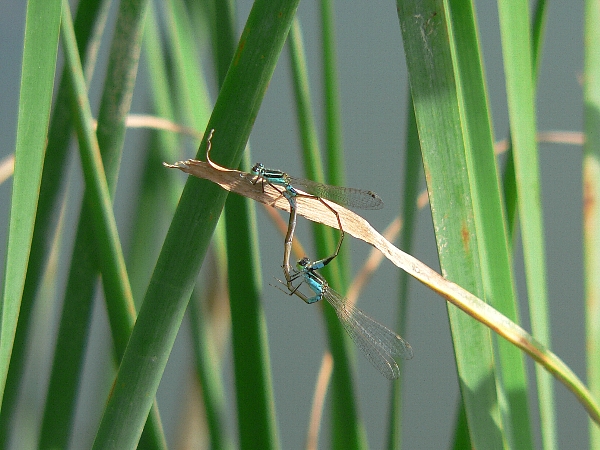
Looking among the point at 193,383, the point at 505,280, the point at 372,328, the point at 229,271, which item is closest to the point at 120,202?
the point at 193,383

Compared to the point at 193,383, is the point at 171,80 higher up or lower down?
higher up

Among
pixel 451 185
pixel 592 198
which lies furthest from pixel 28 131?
pixel 592 198

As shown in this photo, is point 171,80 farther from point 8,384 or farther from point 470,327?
point 470,327

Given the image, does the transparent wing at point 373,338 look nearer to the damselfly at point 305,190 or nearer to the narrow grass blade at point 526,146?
the damselfly at point 305,190

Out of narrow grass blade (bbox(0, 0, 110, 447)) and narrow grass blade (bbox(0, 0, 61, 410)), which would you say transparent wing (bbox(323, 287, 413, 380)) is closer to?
narrow grass blade (bbox(0, 0, 110, 447))

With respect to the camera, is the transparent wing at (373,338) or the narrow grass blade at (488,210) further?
the transparent wing at (373,338)

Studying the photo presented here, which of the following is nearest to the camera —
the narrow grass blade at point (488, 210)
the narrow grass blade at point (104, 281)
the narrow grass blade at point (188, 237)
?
the narrow grass blade at point (188, 237)

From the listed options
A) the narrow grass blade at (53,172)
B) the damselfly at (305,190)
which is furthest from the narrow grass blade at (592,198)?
the narrow grass blade at (53,172)

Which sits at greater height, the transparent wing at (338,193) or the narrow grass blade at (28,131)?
the narrow grass blade at (28,131)
